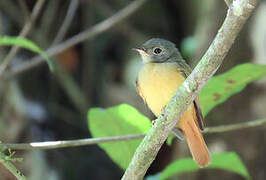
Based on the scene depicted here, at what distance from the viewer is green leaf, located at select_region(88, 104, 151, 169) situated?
103 inches

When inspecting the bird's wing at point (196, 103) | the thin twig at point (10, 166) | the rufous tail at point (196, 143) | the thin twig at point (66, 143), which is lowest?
the thin twig at point (10, 166)

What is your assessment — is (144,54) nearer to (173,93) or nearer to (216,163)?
(173,93)

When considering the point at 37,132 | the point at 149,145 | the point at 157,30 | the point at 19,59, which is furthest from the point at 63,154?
the point at 149,145

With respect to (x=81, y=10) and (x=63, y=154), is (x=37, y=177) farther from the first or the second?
(x=81, y=10)

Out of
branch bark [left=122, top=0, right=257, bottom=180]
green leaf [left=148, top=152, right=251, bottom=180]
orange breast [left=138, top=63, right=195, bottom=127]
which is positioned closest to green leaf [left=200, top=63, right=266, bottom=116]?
orange breast [left=138, top=63, right=195, bottom=127]

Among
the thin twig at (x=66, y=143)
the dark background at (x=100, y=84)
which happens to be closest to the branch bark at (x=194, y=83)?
the thin twig at (x=66, y=143)

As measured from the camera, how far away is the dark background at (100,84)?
12.5 feet

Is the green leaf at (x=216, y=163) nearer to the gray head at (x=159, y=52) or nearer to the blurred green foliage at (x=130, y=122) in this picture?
the blurred green foliage at (x=130, y=122)

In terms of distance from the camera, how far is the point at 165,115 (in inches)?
72.1

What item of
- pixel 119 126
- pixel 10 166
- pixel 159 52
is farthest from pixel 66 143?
pixel 159 52

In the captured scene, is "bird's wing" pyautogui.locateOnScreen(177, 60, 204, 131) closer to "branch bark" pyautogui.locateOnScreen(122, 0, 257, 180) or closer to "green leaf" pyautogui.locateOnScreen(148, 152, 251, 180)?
"green leaf" pyautogui.locateOnScreen(148, 152, 251, 180)

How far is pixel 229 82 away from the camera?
2605 millimetres

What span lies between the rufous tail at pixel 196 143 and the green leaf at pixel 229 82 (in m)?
0.15

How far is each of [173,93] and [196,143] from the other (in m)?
0.36
